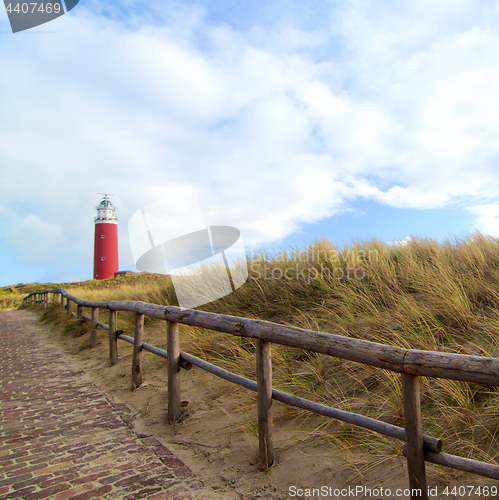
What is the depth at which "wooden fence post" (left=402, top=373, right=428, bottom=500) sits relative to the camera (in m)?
2.04

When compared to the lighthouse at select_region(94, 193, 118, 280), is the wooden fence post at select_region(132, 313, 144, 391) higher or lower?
lower

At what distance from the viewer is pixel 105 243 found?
36.7 meters

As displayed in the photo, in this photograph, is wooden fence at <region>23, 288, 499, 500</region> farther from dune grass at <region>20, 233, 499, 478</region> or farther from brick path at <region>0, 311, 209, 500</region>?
brick path at <region>0, 311, 209, 500</region>

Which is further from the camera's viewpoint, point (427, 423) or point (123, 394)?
point (123, 394)

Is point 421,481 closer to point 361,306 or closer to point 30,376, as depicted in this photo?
Answer: point 361,306

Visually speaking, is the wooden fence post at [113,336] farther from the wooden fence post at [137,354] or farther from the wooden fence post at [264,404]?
the wooden fence post at [264,404]

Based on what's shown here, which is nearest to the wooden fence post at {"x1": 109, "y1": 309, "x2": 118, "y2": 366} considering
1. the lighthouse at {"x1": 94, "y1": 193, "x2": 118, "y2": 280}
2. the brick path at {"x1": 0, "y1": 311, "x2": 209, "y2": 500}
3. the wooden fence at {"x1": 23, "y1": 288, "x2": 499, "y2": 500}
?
the brick path at {"x1": 0, "y1": 311, "x2": 209, "y2": 500}

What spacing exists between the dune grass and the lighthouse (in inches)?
1202

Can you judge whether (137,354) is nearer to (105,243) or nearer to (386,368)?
(386,368)

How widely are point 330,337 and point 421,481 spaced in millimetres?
967

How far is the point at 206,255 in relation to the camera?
30.6 feet

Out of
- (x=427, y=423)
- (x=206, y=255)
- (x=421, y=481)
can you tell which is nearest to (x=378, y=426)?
(x=421, y=481)

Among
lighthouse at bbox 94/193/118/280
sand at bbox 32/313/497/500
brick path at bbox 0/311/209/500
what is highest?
lighthouse at bbox 94/193/118/280

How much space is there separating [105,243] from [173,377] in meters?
35.8
